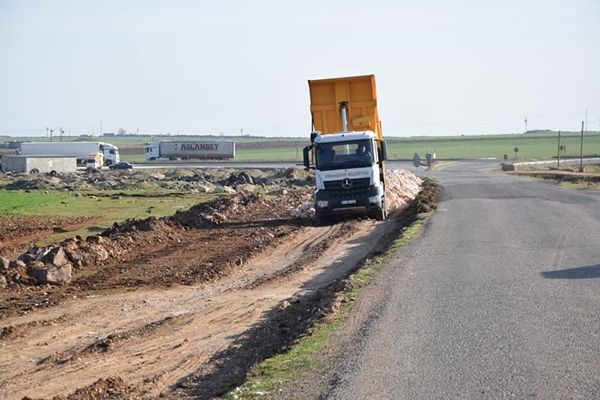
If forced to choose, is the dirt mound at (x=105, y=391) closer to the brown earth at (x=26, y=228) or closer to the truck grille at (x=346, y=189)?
the brown earth at (x=26, y=228)

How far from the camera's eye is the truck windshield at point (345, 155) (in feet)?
98.7

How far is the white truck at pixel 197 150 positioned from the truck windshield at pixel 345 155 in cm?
9304

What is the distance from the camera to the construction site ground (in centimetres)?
1128

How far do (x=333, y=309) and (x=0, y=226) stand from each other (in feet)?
71.4

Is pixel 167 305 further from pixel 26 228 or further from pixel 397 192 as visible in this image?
pixel 397 192

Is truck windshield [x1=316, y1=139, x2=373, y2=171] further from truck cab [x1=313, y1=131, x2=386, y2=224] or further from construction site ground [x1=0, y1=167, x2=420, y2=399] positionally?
construction site ground [x1=0, y1=167, x2=420, y2=399]

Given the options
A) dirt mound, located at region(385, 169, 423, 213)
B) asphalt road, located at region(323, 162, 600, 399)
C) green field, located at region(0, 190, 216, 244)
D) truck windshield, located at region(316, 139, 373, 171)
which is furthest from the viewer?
dirt mound, located at region(385, 169, 423, 213)

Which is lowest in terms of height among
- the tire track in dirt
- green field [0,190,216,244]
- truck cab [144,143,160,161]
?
truck cab [144,143,160,161]

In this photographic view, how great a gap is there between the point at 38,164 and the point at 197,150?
119 ft

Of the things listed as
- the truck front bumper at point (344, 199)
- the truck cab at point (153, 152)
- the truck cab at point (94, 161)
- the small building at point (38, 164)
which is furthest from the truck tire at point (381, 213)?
the truck cab at point (153, 152)

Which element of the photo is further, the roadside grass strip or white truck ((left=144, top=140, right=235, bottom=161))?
white truck ((left=144, top=140, right=235, bottom=161))

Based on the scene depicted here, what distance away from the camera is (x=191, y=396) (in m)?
9.98

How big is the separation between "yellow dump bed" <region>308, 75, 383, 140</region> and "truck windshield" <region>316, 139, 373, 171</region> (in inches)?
76.9

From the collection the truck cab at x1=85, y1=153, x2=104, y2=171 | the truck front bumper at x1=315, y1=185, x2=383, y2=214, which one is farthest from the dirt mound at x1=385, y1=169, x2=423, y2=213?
the truck cab at x1=85, y1=153, x2=104, y2=171
